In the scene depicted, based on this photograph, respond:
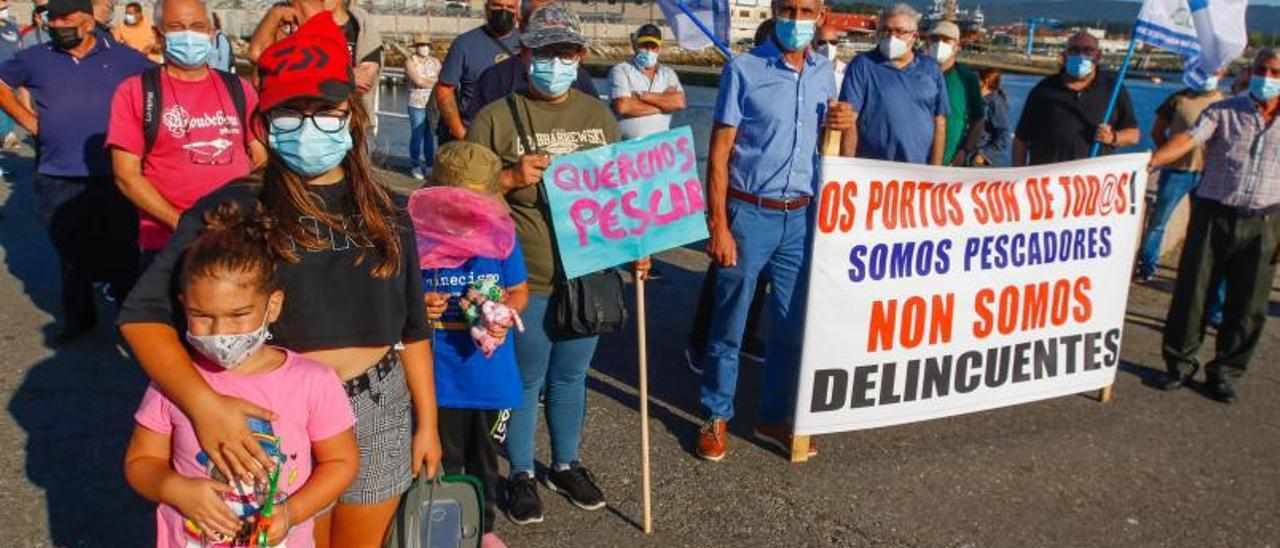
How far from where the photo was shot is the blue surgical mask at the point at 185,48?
12.8 feet

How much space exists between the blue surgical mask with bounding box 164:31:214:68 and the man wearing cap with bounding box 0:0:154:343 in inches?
61.6

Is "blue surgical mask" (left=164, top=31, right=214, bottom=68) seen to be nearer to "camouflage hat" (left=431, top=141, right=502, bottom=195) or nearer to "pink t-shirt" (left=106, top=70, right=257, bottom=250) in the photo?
"pink t-shirt" (left=106, top=70, right=257, bottom=250)

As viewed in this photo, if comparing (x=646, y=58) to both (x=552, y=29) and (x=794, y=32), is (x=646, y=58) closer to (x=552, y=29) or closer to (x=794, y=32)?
(x=794, y=32)

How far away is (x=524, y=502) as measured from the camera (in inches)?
146

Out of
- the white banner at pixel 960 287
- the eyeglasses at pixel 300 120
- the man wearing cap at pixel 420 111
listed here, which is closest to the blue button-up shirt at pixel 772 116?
the white banner at pixel 960 287

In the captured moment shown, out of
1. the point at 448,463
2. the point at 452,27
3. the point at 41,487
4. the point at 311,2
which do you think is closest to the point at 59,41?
the point at 311,2

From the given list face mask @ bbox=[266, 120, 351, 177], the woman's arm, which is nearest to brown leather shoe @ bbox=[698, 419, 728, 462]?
the woman's arm

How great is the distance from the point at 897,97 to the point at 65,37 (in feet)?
14.5

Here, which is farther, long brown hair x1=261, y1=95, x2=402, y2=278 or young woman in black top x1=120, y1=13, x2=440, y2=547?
long brown hair x1=261, y1=95, x2=402, y2=278

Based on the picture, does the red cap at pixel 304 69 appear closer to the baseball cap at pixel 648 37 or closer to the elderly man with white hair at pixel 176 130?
the elderly man with white hair at pixel 176 130


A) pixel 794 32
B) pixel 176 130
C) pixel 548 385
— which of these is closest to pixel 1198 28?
pixel 794 32

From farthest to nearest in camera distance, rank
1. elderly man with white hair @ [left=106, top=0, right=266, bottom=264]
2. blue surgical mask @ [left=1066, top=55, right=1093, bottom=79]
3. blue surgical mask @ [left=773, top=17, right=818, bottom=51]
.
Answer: blue surgical mask @ [left=1066, top=55, right=1093, bottom=79], blue surgical mask @ [left=773, top=17, right=818, bottom=51], elderly man with white hair @ [left=106, top=0, right=266, bottom=264]

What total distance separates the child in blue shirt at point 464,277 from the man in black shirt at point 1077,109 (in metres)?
4.39

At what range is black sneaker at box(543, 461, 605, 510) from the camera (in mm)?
3836
